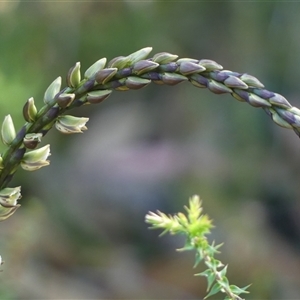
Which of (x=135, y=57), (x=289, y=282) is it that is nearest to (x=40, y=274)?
(x=289, y=282)

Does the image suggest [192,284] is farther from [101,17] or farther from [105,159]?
[101,17]

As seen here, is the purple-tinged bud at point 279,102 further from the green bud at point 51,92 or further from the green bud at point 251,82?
the green bud at point 51,92

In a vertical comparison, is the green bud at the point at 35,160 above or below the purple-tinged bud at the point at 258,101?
below

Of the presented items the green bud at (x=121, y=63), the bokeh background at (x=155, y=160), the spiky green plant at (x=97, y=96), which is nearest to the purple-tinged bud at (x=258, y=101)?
the spiky green plant at (x=97, y=96)

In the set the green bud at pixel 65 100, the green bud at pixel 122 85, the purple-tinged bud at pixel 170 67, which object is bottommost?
the green bud at pixel 65 100

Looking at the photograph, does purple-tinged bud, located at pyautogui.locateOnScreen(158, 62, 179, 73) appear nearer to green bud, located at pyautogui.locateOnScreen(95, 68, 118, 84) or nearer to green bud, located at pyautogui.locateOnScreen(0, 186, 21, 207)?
green bud, located at pyautogui.locateOnScreen(95, 68, 118, 84)

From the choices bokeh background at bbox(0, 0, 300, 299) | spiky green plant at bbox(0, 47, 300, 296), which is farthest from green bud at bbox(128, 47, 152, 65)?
bokeh background at bbox(0, 0, 300, 299)

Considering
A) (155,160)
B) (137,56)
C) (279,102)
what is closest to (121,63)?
(137,56)
